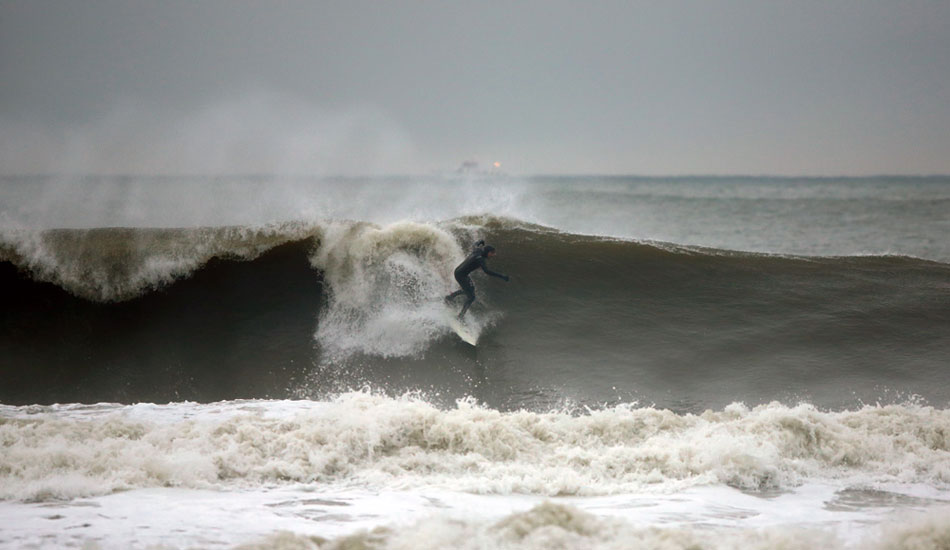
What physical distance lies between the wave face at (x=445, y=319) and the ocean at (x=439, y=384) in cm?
4

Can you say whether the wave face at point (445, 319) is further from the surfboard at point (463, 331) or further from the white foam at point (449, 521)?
the white foam at point (449, 521)

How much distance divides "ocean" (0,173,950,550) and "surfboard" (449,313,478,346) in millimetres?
91

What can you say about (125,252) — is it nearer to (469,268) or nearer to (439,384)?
(469,268)

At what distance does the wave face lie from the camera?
721cm

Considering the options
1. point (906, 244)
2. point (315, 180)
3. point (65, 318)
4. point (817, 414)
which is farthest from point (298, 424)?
point (906, 244)

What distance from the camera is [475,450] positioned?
5.14 m

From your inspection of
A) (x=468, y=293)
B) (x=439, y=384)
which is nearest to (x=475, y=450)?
(x=439, y=384)

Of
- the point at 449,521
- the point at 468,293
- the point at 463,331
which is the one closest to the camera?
the point at 449,521

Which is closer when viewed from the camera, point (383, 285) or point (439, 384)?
point (439, 384)

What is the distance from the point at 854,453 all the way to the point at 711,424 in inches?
43.7

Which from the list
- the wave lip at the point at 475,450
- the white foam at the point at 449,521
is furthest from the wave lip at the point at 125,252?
the white foam at the point at 449,521

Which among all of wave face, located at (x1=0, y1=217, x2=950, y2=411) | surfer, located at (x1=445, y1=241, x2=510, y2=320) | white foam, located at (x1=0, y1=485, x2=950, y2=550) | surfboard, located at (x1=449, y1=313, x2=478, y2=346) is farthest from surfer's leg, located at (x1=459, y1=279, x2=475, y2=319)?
white foam, located at (x1=0, y1=485, x2=950, y2=550)

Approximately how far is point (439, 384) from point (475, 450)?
2139mm

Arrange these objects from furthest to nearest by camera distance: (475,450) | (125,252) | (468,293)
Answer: (125,252)
(468,293)
(475,450)
